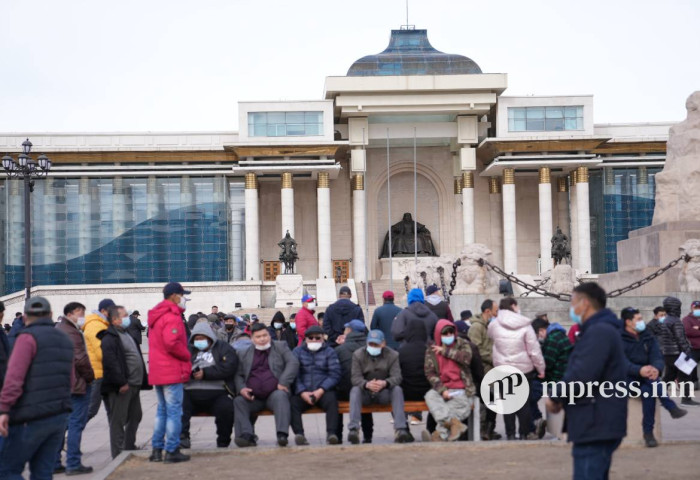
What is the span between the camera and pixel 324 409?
34.0 ft

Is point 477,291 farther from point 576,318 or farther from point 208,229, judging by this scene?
point 208,229

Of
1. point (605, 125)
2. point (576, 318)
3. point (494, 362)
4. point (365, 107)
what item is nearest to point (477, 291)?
point (494, 362)

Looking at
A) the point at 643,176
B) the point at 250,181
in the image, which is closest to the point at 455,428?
the point at 250,181

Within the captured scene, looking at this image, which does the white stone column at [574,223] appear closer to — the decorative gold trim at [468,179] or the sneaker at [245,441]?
the decorative gold trim at [468,179]

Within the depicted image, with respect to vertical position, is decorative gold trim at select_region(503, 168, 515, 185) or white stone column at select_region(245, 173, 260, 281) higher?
decorative gold trim at select_region(503, 168, 515, 185)

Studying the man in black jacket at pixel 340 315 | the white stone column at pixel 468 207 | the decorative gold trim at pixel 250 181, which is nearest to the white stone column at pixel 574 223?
the white stone column at pixel 468 207

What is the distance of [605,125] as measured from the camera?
152 feet

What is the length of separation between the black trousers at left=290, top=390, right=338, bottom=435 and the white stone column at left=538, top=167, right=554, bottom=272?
35.4 meters

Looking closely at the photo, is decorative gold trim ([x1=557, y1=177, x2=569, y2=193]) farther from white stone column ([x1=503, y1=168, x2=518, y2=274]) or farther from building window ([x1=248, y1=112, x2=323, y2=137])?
building window ([x1=248, y1=112, x2=323, y2=137])

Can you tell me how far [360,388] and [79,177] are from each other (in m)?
38.0

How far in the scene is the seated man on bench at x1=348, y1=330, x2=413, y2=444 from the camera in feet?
33.2

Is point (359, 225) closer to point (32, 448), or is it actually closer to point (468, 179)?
point (468, 179)

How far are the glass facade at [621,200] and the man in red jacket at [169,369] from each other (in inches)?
1549

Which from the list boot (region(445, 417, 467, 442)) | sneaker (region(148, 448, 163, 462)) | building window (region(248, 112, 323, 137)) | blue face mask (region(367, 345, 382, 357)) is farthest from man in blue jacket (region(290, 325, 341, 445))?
building window (region(248, 112, 323, 137))
